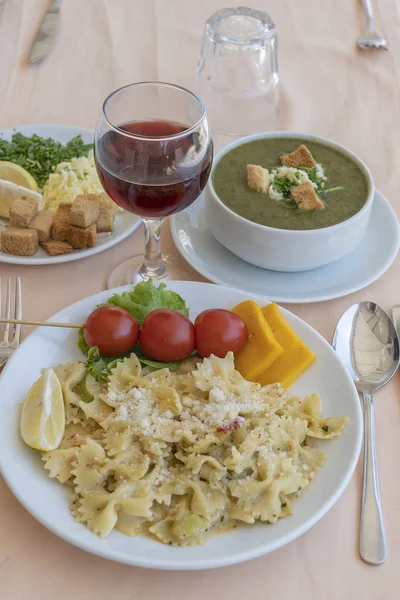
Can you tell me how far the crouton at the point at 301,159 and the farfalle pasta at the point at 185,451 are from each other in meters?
0.98

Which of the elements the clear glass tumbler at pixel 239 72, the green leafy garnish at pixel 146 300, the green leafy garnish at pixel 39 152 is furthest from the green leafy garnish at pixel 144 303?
the clear glass tumbler at pixel 239 72

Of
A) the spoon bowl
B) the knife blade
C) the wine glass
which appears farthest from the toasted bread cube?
the knife blade

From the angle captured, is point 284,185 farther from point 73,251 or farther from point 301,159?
point 73,251

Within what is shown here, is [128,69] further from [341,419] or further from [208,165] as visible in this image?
[341,419]

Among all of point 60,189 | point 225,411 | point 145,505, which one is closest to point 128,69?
point 60,189

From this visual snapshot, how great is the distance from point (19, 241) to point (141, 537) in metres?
1.21

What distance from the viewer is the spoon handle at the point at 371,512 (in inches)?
62.3

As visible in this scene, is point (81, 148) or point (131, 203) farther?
point (81, 148)

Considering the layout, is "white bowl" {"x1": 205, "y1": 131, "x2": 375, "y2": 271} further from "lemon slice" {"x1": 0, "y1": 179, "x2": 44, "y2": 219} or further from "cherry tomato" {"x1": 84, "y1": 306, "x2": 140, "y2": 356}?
"lemon slice" {"x1": 0, "y1": 179, "x2": 44, "y2": 219}

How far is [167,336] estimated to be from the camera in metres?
1.95

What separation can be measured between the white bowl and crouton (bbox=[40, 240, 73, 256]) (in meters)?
0.53

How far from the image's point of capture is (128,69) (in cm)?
351

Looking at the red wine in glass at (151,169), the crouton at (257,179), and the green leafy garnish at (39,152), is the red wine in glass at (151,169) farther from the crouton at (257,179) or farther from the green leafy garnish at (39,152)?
the green leafy garnish at (39,152)

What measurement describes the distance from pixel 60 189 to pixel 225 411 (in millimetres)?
1290
